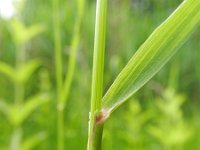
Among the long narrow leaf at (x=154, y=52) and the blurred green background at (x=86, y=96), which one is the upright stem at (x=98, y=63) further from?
the blurred green background at (x=86, y=96)

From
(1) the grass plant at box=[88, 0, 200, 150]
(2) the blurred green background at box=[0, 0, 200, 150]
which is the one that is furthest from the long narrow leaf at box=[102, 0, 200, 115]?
(2) the blurred green background at box=[0, 0, 200, 150]

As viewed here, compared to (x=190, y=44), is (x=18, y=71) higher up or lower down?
higher up

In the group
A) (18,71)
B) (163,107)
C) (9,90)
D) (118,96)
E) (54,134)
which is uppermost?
(118,96)

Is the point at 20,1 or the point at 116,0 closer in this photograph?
the point at 20,1

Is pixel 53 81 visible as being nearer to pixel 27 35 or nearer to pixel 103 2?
pixel 27 35

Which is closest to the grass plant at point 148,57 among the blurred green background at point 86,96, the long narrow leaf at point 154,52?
the long narrow leaf at point 154,52

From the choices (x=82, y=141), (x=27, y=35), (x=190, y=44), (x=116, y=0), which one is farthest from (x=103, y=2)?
(x=190, y=44)

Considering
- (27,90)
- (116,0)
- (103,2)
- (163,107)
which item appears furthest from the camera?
(116,0)

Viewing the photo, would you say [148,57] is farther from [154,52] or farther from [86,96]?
[86,96]
